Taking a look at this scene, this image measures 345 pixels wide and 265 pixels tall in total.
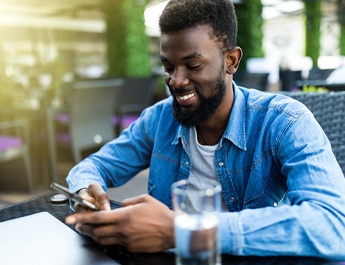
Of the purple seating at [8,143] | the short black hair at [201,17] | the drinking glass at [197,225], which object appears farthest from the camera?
the purple seating at [8,143]

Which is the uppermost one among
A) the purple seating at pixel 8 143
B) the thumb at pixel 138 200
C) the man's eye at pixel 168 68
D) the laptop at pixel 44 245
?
the man's eye at pixel 168 68

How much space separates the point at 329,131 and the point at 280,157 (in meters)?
0.43

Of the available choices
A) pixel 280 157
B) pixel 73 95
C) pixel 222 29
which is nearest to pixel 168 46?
pixel 222 29

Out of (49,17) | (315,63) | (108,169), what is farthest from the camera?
(49,17)

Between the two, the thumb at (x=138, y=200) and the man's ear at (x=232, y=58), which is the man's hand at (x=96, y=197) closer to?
the thumb at (x=138, y=200)

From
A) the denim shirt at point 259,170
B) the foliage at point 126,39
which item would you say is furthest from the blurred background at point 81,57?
the denim shirt at point 259,170

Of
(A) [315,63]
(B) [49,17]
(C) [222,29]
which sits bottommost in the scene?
(A) [315,63]

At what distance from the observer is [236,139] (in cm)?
119

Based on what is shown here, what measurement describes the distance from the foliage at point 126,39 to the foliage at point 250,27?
2.66m

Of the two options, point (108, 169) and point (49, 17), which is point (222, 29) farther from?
point (49, 17)

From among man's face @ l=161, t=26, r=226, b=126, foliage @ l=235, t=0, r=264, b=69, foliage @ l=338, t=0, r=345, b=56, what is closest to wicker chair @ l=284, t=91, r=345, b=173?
man's face @ l=161, t=26, r=226, b=126

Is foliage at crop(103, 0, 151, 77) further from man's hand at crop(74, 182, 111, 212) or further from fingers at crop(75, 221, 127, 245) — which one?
fingers at crop(75, 221, 127, 245)

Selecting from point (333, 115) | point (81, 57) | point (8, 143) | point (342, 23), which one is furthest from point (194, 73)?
point (81, 57)

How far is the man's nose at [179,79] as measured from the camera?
113 centimetres
